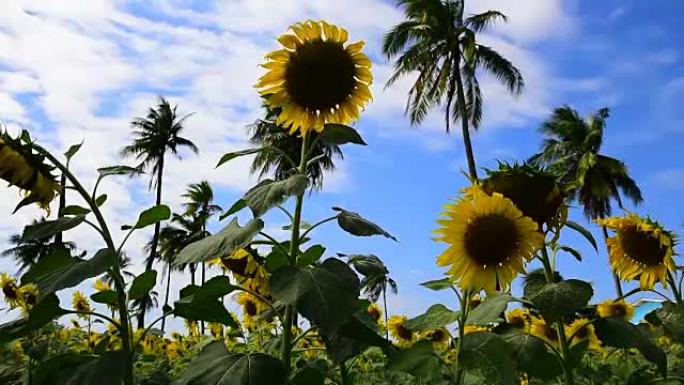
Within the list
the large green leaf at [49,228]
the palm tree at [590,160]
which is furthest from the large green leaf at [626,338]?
the palm tree at [590,160]

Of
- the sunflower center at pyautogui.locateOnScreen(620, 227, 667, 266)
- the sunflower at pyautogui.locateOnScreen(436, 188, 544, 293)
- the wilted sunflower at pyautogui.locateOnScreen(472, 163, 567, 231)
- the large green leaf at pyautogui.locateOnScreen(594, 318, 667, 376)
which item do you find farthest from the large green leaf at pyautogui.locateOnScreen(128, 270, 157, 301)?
the sunflower center at pyautogui.locateOnScreen(620, 227, 667, 266)

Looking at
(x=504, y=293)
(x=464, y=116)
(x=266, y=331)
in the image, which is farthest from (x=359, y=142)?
(x=464, y=116)

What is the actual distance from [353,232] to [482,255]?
0.42 m

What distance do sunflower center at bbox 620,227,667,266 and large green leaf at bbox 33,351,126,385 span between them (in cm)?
186

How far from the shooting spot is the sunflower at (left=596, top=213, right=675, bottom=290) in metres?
2.54

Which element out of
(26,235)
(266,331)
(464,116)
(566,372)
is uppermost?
(464,116)

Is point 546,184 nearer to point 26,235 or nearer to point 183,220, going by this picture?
point 26,235

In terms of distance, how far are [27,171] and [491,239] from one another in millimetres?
1149

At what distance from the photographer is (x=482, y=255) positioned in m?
1.81

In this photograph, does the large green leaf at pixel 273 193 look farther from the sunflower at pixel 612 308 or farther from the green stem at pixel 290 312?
the sunflower at pixel 612 308

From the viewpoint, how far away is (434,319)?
6.22 feet

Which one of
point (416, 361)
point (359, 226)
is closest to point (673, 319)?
point (416, 361)

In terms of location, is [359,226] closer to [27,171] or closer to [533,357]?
[533,357]

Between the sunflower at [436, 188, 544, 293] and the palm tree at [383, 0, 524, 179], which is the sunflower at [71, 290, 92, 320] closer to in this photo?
the sunflower at [436, 188, 544, 293]
